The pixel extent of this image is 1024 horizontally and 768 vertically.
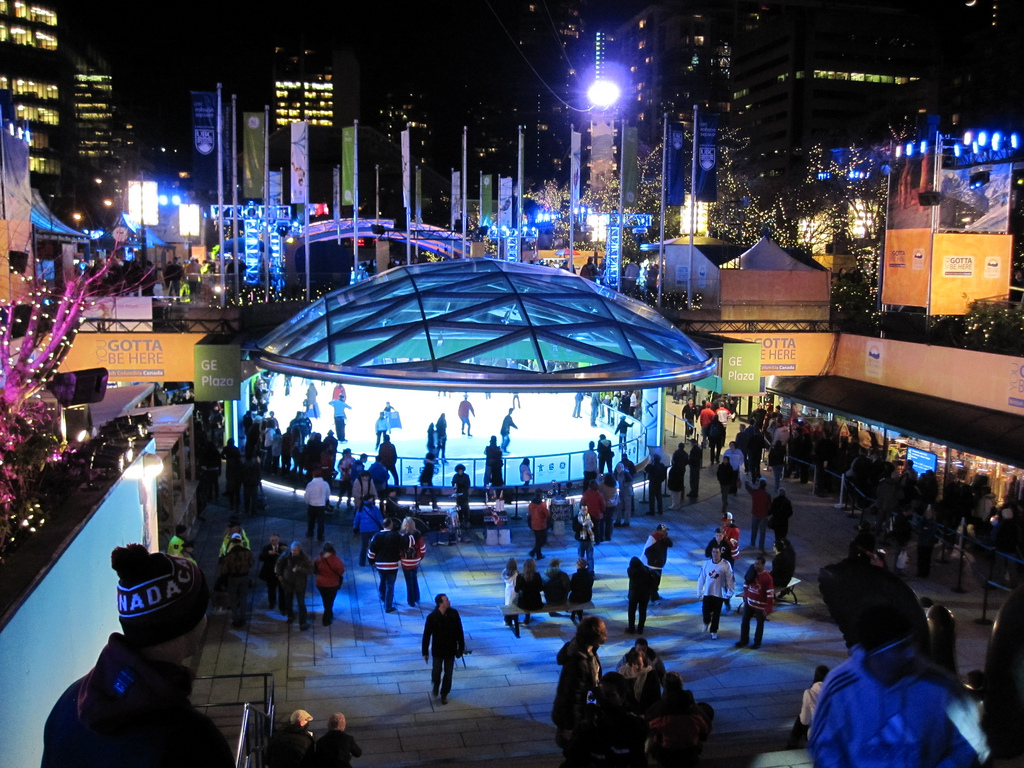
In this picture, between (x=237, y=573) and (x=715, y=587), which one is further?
(x=237, y=573)

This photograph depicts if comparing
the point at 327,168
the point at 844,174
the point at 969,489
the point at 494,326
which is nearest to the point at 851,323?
the point at 969,489

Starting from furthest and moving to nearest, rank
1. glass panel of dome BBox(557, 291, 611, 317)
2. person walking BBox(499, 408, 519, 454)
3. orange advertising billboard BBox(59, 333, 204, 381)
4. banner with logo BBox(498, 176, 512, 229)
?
banner with logo BBox(498, 176, 512, 229) < person walking BBox(499, 408, 519, 454) < glass panel of dome BBox(557, 291, 611, 317) < orange advertising billboard BBox(59, 333, 204, 381)

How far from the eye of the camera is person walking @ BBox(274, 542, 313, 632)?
12.1m

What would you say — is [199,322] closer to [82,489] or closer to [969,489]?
[82,489]

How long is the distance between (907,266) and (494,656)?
1580cm

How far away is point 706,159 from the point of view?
25938 millimetres

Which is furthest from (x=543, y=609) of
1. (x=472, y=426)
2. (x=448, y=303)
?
(x=472, y=426)

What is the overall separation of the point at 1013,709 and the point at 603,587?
1190 centimetres

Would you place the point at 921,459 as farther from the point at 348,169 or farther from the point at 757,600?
the point at 348,169

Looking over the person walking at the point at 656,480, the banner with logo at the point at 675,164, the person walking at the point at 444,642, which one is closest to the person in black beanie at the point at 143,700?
the person walking at the point at 444,642

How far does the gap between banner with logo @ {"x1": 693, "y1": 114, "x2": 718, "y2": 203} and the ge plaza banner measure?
45.9 feet

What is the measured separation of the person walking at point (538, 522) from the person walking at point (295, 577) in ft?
14.5

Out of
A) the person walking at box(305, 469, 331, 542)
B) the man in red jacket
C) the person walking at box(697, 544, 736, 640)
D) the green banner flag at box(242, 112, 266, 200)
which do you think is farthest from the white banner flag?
the man in red jacket

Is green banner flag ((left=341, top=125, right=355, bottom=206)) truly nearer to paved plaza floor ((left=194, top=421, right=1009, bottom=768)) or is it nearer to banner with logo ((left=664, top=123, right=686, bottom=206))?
banner with logo ((left=664, top=123, right=686, bottom=206))
